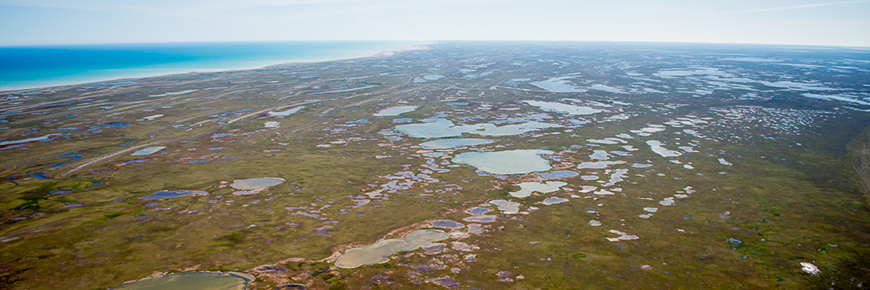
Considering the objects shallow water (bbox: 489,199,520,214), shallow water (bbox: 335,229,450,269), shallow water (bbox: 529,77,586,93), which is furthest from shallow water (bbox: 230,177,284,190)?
shallow water (bbox: 529,77,586,93)

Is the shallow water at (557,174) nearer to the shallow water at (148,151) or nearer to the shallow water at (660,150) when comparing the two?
the shallow water at (660,150)

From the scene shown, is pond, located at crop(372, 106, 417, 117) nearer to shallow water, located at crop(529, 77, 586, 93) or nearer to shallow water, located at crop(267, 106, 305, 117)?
shallow water, located at crop(267, 106, 305, 117)

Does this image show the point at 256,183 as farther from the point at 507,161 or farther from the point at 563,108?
the point at 563,108

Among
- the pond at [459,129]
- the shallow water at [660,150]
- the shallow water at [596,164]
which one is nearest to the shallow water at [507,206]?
the shallow water at [596,164]

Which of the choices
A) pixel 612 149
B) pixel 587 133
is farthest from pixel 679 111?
pixel 612 149

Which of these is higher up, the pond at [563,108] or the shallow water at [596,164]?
the pond at [563,108]

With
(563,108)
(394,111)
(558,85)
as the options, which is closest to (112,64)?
(394,111)

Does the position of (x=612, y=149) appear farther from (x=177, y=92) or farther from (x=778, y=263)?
(x=177, y=92)
